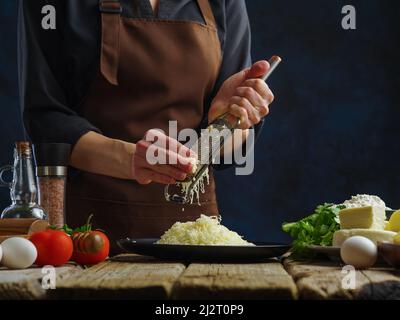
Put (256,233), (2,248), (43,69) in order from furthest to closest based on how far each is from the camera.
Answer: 1. (256,233)
2. (43,69)
3. (2,248)

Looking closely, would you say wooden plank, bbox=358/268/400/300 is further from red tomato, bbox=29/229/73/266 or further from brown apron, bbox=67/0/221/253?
brown apron, bbox=67/0/221/253

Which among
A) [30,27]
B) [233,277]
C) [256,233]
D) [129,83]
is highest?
[30,27]

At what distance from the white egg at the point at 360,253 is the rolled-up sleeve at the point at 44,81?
92 cm

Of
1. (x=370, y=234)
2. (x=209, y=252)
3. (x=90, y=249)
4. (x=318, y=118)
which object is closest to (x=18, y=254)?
(x=90, y=249)

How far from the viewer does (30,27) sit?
2.23m

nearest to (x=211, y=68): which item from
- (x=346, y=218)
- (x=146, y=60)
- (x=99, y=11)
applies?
(x=146, y=60)

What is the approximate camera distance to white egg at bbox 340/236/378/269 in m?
1.40

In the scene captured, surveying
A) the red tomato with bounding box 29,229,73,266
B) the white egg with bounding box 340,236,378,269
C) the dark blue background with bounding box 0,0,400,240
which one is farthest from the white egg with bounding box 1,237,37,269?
the dark blue background with bounding box 0,0,400,240

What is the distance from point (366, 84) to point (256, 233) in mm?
929

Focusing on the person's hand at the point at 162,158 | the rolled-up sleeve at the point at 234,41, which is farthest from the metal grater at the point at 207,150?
the rolled-up sleeve at the point at 234,41

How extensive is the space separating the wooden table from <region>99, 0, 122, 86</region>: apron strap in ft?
3.41

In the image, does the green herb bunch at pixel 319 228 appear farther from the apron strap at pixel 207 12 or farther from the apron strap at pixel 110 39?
the apron strap at pixel 207 12

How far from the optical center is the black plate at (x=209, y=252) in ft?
4.76

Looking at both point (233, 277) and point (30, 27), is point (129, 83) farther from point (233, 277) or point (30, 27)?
point (233, 277)
